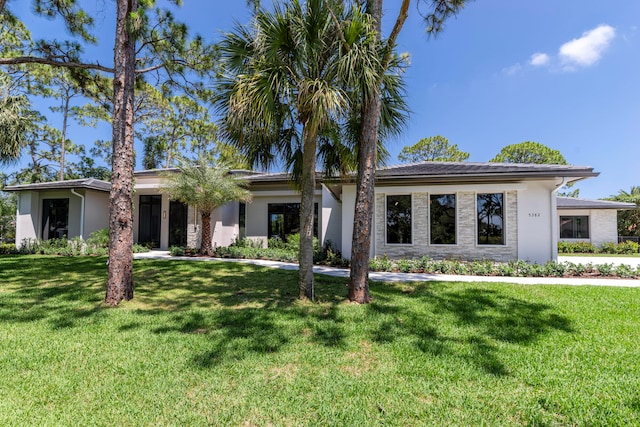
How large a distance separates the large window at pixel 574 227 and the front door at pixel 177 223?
26020 mm

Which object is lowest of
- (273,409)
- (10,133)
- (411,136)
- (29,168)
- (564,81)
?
(273,409)

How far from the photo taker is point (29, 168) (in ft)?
95.6

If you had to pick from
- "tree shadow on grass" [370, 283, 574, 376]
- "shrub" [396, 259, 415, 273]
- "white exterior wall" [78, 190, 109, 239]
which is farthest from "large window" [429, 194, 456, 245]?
"white exterior wall" [78, 190, 109, 239]

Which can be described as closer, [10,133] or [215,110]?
[215,110]

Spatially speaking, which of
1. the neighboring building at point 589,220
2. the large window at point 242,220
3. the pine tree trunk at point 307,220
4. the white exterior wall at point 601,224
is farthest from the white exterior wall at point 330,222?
the white exterior wall at point 601,224

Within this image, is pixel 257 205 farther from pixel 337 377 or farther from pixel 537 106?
pixel 537 106

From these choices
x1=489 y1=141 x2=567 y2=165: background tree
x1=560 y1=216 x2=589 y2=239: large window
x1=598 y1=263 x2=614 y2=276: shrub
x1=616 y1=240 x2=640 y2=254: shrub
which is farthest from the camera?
x1=489 y1=141 x2=567 y2=165: background tree

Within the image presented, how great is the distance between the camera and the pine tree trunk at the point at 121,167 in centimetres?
594

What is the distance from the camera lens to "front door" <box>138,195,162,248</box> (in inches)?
700

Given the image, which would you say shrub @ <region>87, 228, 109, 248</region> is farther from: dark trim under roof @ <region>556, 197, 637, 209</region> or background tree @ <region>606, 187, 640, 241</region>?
background tree @ <region>606, 187, 640, 241</region>

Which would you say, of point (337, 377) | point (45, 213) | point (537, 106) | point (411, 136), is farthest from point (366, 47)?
point (537, 106)

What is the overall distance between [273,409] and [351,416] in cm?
68

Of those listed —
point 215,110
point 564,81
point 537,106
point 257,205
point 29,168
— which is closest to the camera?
point 215,110

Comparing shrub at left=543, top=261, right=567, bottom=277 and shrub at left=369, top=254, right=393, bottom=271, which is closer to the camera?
shrub at left=543, top=261, right=567, bottom=277
